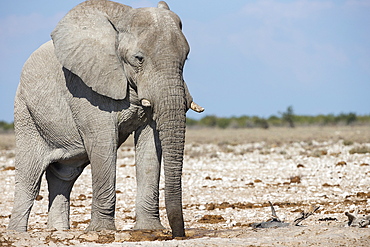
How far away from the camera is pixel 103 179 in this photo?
307 inches

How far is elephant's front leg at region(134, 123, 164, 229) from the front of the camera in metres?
8.10

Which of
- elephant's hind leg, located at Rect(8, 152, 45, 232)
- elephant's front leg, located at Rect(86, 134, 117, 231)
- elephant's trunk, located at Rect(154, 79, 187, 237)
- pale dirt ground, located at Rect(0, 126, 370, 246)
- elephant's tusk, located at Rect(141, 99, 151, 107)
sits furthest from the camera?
elephant's hind leg, located at Rect(8, 152, 45, 232)

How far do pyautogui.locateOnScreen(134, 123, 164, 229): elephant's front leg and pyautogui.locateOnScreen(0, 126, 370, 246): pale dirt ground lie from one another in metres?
0.40

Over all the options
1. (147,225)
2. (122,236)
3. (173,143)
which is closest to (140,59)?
(173,143)

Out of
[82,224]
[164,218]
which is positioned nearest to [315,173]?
[164,218]

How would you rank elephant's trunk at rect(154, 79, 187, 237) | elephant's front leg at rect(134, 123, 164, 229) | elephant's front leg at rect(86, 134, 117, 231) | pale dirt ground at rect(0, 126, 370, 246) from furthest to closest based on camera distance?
elephant's front leg at rect(134, 123, 164, 229) < elephant's front leg at rect(86, 134, 117, 231) < elephant's trunk at rect(154, 79, 187, 237) < pale dirt ground at rect(0, 126, 370, 246)

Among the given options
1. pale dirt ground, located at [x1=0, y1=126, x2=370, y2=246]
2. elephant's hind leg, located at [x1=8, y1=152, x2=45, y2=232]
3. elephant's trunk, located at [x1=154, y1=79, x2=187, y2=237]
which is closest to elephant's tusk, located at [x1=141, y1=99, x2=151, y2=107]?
elephant's trunk, located at [x1=154, y1=79, x2=187, y2=237]

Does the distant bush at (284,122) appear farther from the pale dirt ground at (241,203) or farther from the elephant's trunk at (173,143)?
the elephant's trunk at (173,143)

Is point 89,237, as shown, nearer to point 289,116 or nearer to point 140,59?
point 140,59

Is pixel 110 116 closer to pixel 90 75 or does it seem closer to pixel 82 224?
pixel 90 75

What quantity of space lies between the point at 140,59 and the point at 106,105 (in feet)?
2.69

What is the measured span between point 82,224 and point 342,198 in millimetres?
5055

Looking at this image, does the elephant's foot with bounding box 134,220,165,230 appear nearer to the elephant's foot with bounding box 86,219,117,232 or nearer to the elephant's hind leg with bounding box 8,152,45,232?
the elephant's foot with bounding box 86,219,117,232

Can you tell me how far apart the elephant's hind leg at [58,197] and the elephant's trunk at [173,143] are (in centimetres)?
246
